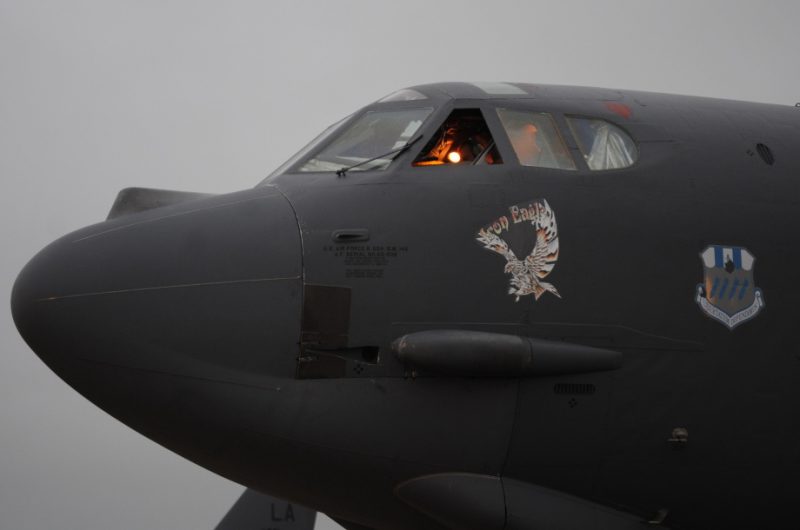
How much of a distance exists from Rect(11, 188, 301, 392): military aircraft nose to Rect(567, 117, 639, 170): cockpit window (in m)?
1.97

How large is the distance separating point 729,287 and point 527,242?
4.19 feet

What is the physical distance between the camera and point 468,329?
22.9 feet

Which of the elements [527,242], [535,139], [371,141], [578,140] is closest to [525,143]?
[535,139]

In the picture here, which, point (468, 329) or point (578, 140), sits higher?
point (578, 140)

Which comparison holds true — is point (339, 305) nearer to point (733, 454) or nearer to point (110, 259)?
point (110, 259)

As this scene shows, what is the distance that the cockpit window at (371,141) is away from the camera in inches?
301

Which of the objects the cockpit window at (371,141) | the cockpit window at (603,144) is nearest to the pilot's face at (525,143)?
the cockpit window at (603,144)

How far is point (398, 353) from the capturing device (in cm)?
684

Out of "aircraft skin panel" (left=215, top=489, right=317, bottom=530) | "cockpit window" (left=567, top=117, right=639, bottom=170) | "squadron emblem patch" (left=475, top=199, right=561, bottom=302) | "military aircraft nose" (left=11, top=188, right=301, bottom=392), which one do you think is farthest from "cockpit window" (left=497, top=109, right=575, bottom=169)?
"aircraft skin panel" (left=215, top=489, right=317, bottom=530)

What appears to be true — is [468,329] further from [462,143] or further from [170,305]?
[170,305]

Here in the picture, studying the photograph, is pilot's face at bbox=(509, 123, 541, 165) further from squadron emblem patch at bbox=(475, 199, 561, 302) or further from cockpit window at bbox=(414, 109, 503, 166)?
squadron emblem patch at bbox=(475, 199, 561, 302)

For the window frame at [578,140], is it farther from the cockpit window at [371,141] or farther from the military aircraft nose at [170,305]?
the military aircraft nose at [170,305]

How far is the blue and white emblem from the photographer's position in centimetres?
733

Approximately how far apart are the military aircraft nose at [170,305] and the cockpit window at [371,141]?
0.89m
